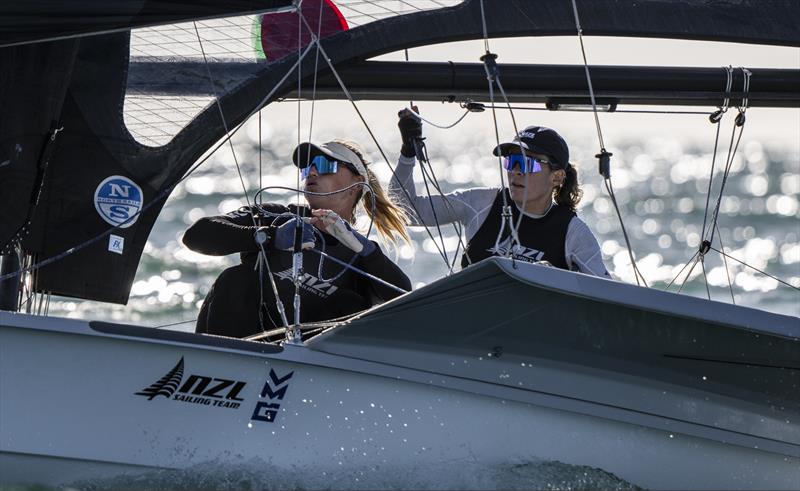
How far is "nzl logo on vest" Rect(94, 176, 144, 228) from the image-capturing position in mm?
3537

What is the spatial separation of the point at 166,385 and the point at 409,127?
1110 mm

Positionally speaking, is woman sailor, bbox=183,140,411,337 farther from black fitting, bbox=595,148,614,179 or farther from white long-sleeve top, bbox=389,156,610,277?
black fitting, bbox=595,148,614,179

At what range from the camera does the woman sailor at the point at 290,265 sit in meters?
3.42

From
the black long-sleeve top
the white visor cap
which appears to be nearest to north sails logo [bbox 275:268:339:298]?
the black long-sleeve top

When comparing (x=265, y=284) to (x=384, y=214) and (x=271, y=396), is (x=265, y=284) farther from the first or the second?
(x=271, y=396)

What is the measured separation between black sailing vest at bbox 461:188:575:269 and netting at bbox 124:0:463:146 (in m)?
0.65

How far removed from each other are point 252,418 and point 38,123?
1.02 metres

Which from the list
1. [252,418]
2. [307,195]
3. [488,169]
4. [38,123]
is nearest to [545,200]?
[307,195]

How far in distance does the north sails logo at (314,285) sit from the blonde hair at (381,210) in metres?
0.31

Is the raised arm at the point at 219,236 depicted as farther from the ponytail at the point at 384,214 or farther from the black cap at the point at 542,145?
the black cap at the point at 542,145

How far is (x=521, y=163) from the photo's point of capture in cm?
359

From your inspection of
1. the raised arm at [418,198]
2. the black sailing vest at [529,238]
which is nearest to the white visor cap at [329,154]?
the raised arm at [418,198]

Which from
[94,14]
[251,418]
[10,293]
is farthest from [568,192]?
[10,293]

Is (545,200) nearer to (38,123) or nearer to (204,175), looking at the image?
(38,123)
